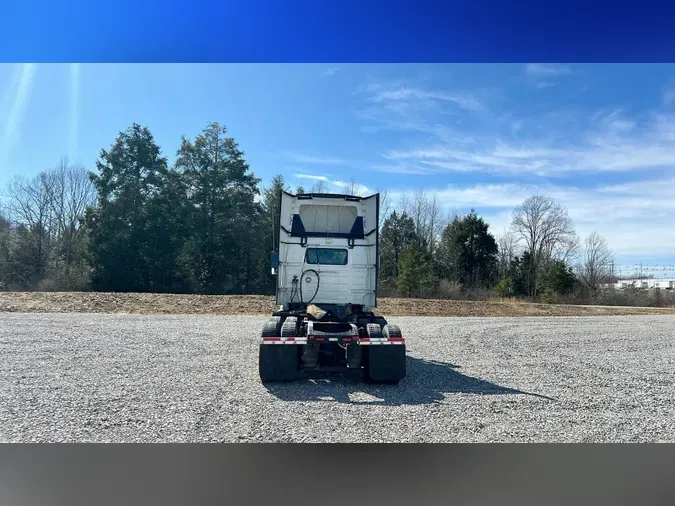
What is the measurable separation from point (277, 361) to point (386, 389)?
1.64 m

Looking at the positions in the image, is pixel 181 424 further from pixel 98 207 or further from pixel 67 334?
pixel 98 207

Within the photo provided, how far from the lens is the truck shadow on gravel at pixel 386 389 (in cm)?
653

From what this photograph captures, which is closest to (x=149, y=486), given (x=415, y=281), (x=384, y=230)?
(x=415, y=281)

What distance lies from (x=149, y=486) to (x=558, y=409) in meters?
4.90

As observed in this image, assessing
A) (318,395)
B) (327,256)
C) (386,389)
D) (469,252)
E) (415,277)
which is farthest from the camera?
(469,252)

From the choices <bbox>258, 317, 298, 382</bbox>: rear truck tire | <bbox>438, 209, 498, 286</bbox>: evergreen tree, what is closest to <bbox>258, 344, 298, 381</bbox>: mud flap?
<bbox>258, 317, 298, 382</bbox>: rear truck tire

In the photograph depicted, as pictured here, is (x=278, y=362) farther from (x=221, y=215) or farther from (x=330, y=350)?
(x=221, y=215)

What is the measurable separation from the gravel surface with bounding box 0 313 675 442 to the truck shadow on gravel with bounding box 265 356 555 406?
0.03m

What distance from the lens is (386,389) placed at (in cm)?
711

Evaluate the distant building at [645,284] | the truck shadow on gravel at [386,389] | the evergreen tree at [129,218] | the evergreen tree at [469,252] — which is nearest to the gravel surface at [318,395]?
the truck shadow on gravel at [386,389]

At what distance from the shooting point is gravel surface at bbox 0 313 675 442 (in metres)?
5.24

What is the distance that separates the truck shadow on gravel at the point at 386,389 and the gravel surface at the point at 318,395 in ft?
0.09

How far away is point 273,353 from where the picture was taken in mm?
7152

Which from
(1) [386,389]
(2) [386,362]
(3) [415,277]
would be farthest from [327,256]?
(3) [415,277]
